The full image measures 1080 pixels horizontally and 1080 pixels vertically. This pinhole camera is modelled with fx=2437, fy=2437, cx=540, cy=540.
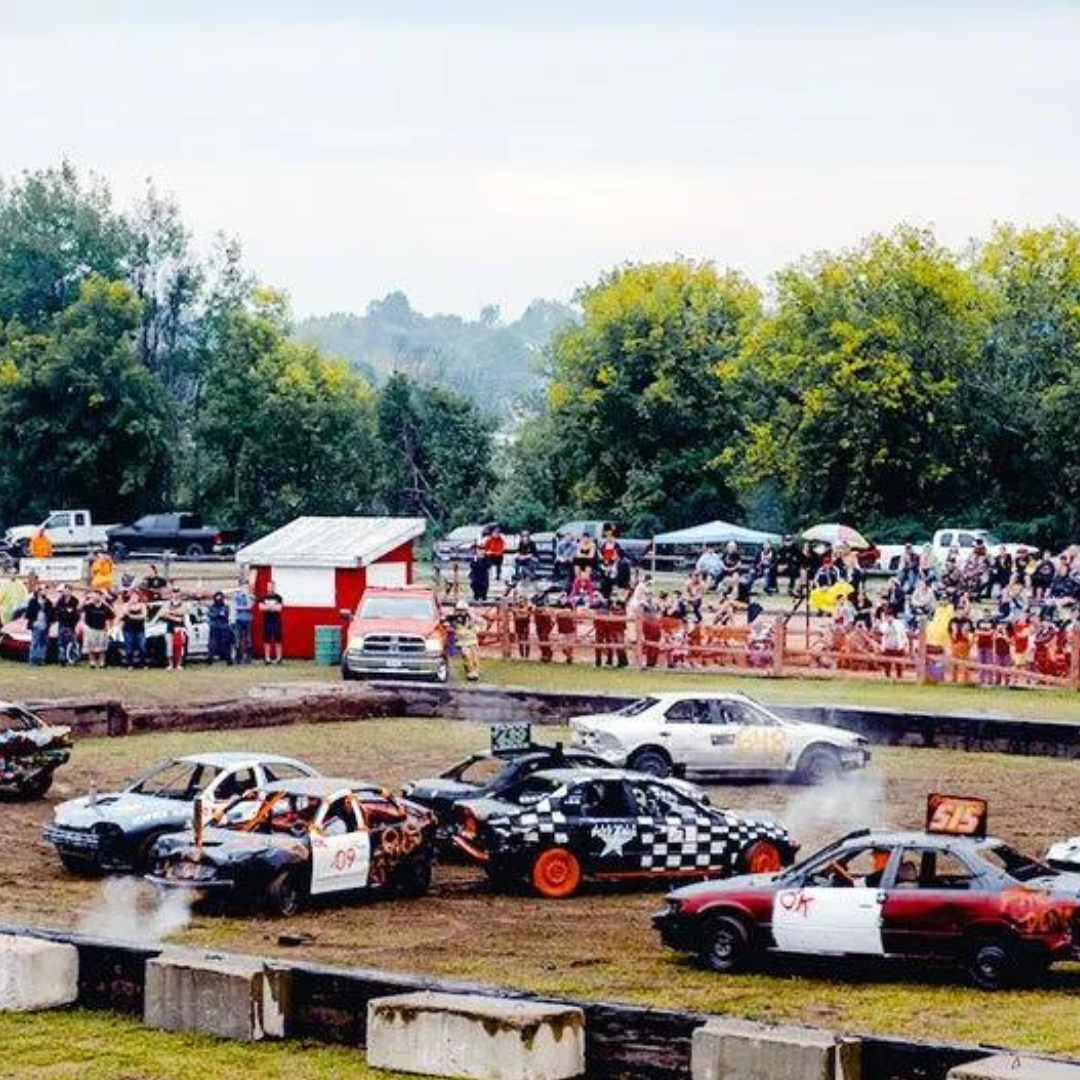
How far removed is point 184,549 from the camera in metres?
76.2

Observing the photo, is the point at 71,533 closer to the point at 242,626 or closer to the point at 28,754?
the point at 242,626

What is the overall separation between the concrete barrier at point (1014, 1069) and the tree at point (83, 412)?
7208 cm

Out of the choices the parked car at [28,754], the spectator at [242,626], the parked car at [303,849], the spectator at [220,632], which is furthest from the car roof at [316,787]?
the spectator at [242,626]

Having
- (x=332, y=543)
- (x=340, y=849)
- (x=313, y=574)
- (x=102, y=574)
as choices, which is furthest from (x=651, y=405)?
(x=340, y=849)

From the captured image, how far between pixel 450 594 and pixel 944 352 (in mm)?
29812

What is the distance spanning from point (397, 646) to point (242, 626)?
4309mm

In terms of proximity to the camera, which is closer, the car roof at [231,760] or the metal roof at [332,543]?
the car roof at [231,760]

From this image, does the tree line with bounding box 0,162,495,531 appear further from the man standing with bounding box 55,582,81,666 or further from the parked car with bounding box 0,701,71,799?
the parked car with bounding box 0,701,71,799

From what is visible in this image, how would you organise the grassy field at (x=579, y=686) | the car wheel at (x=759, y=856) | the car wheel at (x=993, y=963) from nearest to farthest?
the car wheel at (x=993, y=963) → the car wheel at (x=759, y=856) → the grassy field at (x=579, y=686)

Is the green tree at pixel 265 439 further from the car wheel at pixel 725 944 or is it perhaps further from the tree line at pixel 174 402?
the car wheel at pixel 725 944

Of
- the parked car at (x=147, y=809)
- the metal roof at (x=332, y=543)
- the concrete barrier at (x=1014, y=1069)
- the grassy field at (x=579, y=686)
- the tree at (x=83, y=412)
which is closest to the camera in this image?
the concrete barrier at (x=1014, y=1069)

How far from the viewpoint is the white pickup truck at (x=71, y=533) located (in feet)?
244

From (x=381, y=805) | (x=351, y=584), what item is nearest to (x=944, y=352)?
(x=351, y=584)

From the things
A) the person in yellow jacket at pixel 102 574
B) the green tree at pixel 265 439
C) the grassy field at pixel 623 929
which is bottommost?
the grassy field at pixel 623 929
